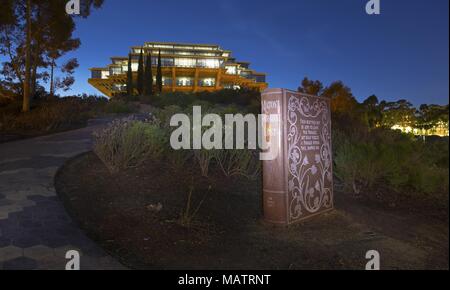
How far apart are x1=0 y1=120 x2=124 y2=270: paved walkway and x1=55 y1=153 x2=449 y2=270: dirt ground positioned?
208mm

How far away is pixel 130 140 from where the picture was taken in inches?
257

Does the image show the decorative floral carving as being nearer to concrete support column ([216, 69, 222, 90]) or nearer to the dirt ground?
the dirt ground

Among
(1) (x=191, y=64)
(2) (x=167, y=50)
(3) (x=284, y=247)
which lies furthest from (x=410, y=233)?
(2) (x=167, y=50)

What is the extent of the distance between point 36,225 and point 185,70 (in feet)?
223

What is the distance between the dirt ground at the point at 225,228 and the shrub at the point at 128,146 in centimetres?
31

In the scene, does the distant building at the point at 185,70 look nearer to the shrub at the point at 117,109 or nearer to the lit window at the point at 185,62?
the lit window at the point at 185,62

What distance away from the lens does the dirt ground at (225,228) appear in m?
3.73

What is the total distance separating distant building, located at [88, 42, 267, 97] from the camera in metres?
69.9

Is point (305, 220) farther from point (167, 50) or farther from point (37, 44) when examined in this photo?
point (167, 50)

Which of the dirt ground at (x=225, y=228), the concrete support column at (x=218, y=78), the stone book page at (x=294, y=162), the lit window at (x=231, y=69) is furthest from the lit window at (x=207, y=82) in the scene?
the stone book page at (x=294, y=162)

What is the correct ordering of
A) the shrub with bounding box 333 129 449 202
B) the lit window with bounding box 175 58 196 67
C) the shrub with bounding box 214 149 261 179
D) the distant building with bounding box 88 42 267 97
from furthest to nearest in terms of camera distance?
the lit window with bounding box 175 58 196 67 → the distant building with bounding box 88 42 267 97 → the shrub with bounding box 333 129 449 202 → the shrub with bounding box 214 149 261 179

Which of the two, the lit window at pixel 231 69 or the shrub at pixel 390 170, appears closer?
the shrub at pixel 390 170

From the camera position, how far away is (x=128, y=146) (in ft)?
21.2

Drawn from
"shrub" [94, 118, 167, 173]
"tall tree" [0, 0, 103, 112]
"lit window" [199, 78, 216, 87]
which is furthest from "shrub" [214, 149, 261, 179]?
"lit window" [199, 78, 216, 87]
